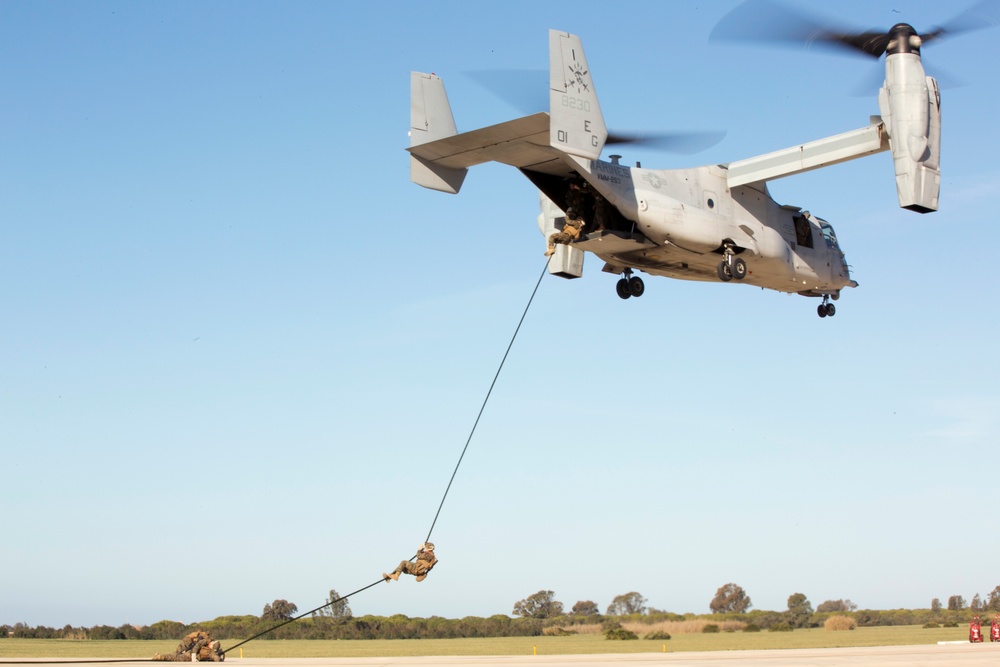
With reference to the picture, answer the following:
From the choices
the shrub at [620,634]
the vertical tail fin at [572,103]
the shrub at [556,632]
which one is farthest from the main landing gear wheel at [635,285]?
the shrub at [556,632]

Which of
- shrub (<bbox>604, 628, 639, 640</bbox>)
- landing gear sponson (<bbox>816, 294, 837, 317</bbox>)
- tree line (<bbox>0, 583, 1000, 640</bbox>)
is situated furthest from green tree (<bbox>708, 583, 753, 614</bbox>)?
landing gear sponson (<bbox>816, 294, 837, 317</bbox>)

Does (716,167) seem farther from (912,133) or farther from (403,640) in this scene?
(403,640)

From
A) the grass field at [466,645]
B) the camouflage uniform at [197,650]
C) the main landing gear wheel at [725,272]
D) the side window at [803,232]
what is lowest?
the grass field at [466,645]

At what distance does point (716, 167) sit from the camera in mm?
24562

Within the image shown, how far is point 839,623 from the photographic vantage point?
4403 cm

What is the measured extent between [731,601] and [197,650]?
36.0m

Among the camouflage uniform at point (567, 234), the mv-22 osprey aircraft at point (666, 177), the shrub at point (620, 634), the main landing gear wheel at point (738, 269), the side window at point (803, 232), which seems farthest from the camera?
the shrub at point (620, 634)

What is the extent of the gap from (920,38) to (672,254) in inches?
260

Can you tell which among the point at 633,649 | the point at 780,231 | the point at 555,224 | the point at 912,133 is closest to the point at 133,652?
the point at 633,649

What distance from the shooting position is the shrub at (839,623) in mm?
43875

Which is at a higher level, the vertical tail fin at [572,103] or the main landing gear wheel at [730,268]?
the vertical tail fin at [572,103]

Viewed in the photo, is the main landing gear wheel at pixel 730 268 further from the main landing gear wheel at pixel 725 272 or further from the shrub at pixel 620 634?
the shrub at pixel 620 634

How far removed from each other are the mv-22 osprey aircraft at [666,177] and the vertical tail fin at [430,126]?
0.9 inches

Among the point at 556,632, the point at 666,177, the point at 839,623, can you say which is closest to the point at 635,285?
the point at 666,177
